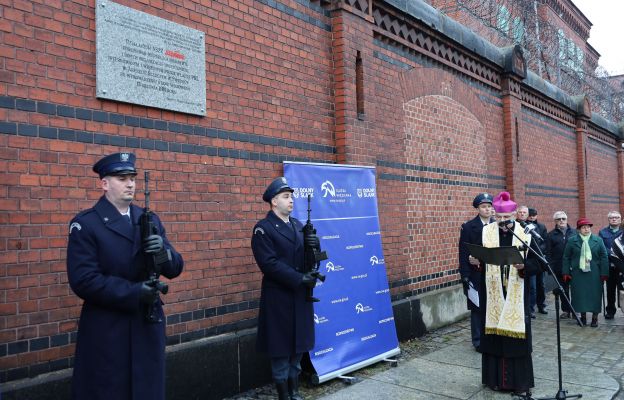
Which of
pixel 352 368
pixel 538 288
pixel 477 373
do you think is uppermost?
pixel 538 288

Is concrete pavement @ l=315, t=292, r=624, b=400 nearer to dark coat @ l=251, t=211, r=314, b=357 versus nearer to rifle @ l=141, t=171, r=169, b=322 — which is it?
dark coat @ l=251, t=211, r=314, b=357

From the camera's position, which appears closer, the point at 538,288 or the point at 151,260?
the point at 151,260

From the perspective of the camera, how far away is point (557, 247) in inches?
378

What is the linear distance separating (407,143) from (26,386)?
597 centimetres

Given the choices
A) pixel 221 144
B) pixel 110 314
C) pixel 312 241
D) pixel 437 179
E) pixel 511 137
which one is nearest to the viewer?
pixel 110 314

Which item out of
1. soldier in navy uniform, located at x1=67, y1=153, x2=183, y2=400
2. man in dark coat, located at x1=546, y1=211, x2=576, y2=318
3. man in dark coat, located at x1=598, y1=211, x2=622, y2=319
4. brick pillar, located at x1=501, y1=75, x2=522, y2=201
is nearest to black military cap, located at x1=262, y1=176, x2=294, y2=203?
soldier in navy uniform, located at x1=67, y1=153, x2=183, y2=400

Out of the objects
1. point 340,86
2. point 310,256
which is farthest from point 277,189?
point 340,86

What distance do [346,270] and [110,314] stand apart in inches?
128

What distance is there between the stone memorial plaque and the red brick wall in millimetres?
92

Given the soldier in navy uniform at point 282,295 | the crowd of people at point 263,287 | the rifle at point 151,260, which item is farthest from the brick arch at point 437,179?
the rifle at point 151,260

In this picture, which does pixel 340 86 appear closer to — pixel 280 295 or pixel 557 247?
pixel 280 295

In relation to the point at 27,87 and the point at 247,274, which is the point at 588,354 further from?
the point at 27,87

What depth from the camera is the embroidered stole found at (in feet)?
17.1

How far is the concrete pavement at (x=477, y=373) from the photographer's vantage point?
17.0ft
